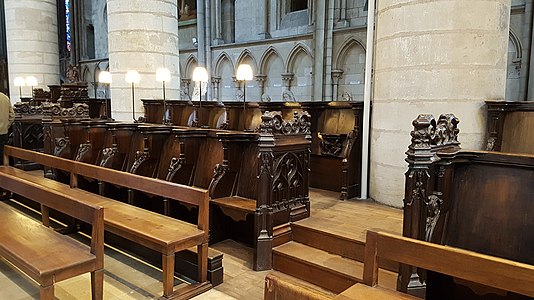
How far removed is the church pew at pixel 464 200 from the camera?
2105mm

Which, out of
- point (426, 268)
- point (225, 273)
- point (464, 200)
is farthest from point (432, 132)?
point (225, 273)

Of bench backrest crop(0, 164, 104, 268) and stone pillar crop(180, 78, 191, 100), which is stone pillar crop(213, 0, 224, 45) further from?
bench backrest crop(0, 164, 104, 268)

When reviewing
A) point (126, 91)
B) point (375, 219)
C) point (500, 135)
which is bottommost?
point (375, 219)

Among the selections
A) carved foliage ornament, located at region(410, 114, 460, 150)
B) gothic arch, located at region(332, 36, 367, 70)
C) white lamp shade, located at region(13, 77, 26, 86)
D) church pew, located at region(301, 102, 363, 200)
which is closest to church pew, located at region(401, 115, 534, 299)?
carved foliage ornament, located at region(410, 114, 460, 150)

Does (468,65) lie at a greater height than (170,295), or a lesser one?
greater

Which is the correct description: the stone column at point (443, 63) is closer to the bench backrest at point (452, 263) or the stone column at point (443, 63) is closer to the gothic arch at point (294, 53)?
the bench backrest at point (452, 263)

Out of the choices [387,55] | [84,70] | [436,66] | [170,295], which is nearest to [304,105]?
[387,55]

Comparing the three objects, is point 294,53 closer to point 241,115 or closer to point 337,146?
point 241,115

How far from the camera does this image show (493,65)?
353 cm

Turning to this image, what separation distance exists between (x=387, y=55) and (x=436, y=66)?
539 millimetres

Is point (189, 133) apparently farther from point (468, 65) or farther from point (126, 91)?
point (126, 91)

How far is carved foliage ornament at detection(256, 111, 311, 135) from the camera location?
9.91ft

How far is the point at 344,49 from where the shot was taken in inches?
338

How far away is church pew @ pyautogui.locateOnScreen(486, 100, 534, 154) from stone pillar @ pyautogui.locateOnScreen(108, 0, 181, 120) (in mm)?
4961
